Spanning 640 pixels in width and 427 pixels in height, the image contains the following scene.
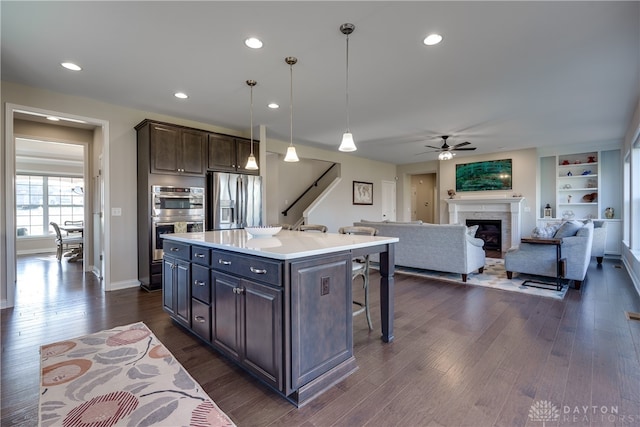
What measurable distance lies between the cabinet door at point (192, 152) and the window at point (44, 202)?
5.52 metres

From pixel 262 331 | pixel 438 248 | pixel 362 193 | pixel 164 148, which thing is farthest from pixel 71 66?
pixel 362 193

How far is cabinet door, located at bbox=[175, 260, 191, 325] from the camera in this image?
2529 mm

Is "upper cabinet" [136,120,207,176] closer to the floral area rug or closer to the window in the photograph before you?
the floral area rug

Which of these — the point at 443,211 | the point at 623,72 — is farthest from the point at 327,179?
the point at 623,72

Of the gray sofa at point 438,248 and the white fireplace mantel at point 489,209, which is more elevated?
the white fireplace mantel at point 489,209

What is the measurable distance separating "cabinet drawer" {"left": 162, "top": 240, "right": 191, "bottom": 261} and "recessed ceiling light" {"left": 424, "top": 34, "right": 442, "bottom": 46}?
276 cm

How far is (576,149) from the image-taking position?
22.2 ft

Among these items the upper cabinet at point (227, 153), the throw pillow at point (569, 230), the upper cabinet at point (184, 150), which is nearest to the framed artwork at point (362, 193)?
the upper cabinet at point (227, 153)

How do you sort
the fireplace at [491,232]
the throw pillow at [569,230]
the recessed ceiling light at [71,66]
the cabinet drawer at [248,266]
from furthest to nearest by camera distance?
the fireplace at [491,232], the throw pillow at [569,230], the recessed ceiling light at [71,66], the cabinet drawer at [248,266]

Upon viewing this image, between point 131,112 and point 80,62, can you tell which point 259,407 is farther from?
point 131,112

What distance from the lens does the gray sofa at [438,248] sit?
434 cm

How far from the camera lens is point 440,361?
7.02 feet

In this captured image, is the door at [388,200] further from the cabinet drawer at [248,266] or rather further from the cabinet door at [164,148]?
the cabinet drawer at [248,266]

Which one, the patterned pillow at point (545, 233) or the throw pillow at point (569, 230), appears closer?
the throw pillow at point (569, 230)
